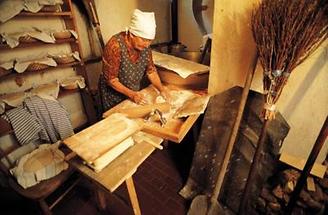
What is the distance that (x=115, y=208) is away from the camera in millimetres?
1797

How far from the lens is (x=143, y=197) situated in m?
1.90

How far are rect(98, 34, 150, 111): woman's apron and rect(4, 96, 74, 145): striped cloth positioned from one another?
43 cm

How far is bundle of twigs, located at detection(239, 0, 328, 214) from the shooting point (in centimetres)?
99

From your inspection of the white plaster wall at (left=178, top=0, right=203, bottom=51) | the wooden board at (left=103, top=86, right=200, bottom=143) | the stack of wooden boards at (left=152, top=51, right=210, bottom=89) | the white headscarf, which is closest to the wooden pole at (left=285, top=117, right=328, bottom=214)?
the wooden board at (left=103, top=86, right=200, bottom=143)

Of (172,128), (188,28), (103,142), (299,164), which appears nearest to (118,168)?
(103,142)

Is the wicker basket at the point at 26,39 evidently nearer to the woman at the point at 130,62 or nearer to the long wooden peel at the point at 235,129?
the woman at the point at 130,62

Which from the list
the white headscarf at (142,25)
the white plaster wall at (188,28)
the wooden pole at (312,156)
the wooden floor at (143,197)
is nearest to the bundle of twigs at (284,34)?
the wooden pole at (312,156)

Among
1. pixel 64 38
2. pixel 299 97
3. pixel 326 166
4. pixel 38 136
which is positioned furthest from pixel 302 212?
pixel 64 38

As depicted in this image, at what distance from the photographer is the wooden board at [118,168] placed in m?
0.96

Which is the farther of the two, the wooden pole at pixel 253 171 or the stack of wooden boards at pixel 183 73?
the stack of wooden boards at pixel 183 73

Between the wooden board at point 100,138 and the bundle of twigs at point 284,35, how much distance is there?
817mm

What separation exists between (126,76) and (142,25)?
0.50m

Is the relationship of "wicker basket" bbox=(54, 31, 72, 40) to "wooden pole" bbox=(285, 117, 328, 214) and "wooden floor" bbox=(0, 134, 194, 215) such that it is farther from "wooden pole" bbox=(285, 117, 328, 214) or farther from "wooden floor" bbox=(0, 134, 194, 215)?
"wooden pole" bbox=(285, 117, 328, 214)

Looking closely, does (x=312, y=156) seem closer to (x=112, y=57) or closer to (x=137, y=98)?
(x=137, y=98)
